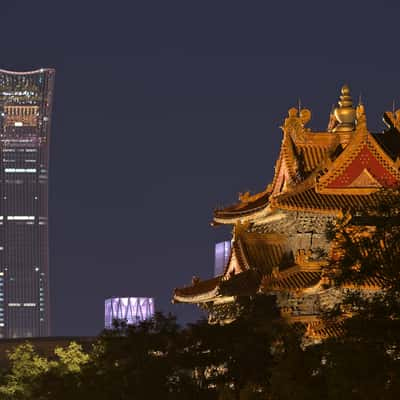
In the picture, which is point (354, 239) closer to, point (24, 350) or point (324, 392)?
point (324, 392)

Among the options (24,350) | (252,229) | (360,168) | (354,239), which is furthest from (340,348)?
(24,350)

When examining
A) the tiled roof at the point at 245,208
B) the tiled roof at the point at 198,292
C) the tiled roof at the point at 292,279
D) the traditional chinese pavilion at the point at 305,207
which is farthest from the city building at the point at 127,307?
the tiled roof at the point at 292,279

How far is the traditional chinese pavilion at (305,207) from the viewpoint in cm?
4897

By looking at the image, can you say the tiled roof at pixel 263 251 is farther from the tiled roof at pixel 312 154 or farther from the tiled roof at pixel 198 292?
the tiled roof at pixel 198 292

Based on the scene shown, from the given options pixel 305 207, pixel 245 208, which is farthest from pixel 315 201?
pixel 245 208

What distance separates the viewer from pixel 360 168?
50.0 meters

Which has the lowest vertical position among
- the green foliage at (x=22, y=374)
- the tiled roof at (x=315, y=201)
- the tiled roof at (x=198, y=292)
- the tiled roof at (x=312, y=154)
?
the green foliage at (x=22, y=374)

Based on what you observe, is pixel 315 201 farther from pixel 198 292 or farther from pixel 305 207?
pixel 198 292

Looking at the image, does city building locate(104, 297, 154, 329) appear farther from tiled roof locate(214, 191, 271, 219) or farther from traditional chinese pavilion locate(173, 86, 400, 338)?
traditional chinese pavilion locate(173, 86, 400, 338)

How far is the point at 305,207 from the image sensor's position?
4944 cm

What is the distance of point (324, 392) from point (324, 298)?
1275cm

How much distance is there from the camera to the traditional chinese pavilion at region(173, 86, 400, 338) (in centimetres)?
4897

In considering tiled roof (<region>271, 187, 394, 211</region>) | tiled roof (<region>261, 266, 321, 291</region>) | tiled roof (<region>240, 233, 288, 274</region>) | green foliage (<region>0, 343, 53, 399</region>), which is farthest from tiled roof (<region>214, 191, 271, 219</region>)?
green foliage (<region>0, 343, 53, 399</region>)

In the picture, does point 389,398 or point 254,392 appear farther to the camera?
point 254,392
